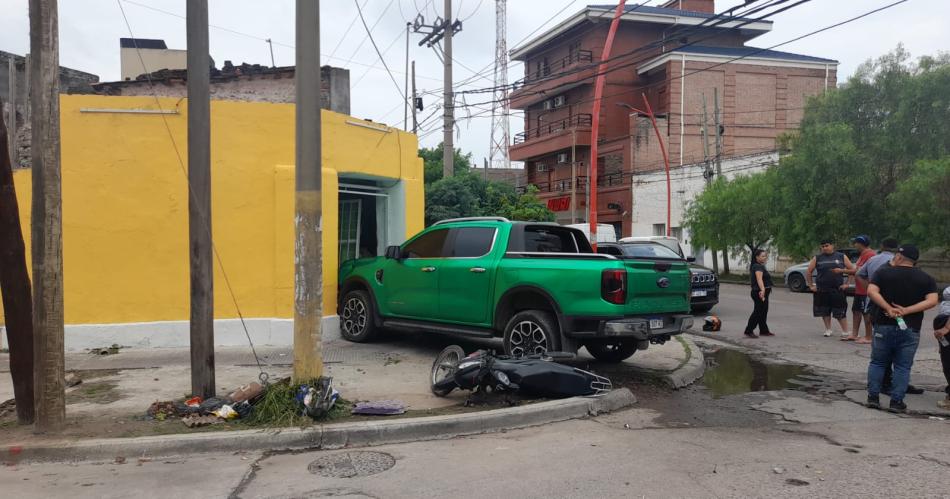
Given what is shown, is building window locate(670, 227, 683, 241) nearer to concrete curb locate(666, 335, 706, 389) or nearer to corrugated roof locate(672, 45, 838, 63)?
corrugated roof locate(672, 45, 838, 63)

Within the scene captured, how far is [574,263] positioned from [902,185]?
18032 millimetres

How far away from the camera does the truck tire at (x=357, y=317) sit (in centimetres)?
1022

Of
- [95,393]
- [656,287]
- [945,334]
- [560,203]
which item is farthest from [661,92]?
[95,393]

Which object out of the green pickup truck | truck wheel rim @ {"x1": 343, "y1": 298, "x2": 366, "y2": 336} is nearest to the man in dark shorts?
the green pickup truck

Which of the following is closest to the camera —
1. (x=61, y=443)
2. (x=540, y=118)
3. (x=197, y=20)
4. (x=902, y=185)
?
(x=61, y=443)

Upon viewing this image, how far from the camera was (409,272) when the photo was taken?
378 inches

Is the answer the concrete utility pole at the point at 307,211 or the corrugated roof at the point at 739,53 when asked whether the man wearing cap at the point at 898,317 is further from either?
the corrugated roof at the point at 739,53

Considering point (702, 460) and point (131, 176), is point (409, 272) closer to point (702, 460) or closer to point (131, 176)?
point (131, 176)

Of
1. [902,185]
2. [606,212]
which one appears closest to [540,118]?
[606,212]

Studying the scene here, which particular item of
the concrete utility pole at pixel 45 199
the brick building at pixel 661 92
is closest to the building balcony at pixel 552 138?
the brick building at pixel 661 92

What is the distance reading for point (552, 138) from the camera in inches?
1801

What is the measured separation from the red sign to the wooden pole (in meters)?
40.7

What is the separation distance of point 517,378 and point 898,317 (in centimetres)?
376

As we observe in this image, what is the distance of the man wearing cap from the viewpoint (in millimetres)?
6559
